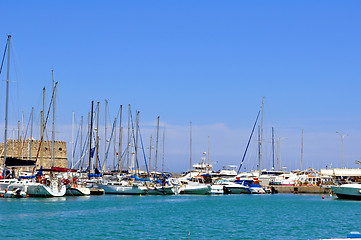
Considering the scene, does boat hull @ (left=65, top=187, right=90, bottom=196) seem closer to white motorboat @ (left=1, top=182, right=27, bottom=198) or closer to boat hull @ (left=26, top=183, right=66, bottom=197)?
boat hull @ (left=26, top=183, right=66, bottom=197)

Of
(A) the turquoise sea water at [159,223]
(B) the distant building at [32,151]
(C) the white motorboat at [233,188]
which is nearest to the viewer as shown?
(A) the turquoise sea water at [159,223]

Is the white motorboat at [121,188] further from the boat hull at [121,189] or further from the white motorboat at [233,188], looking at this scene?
the white motorboat at [233,188]

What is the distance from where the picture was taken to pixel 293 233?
34.8 m

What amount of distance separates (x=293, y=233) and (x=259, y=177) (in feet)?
225

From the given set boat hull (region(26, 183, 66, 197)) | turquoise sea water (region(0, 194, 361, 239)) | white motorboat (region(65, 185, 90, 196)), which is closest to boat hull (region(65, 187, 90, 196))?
white motorboat (region(65, 185, 90, 196))

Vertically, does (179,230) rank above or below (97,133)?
below

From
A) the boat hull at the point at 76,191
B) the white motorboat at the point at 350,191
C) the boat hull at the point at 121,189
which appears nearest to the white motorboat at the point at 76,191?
the boat hull at the point at 76,191

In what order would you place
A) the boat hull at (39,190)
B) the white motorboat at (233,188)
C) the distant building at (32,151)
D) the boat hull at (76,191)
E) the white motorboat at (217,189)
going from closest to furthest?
1. the boat hull at (39,190)
2. the boat hull at (76,191)
3. the white motorboat at (217,189)
4. the white motorboat at (233,188)
5. the distant building at (32,151)

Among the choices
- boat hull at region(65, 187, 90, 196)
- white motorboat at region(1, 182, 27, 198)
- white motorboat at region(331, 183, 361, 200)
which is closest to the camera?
white motorboat at region(1, 182, 27, 198)

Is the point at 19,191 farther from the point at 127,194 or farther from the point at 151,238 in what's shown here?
the point at 151,238

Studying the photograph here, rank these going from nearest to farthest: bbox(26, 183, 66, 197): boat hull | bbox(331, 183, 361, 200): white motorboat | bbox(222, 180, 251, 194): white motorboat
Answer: bbox(26, 183, 66, 197): boat hull, bbox(331, 183, 361, 200): white motorboat, bbox(222, 180, 251, 194): white motorboat

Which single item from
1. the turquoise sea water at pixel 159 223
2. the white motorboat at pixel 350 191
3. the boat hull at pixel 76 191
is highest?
the white motorboat at pixel 350 191

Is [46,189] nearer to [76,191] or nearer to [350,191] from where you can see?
[76,191]

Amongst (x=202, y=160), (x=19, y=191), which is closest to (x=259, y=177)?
(x=202, y=160)
